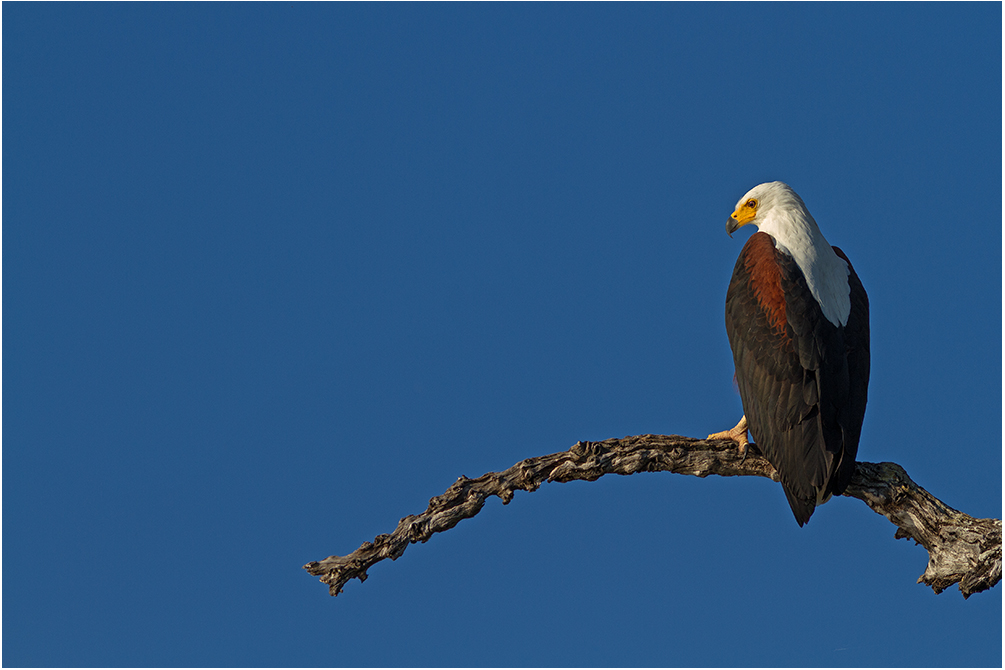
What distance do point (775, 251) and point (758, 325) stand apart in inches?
27.0

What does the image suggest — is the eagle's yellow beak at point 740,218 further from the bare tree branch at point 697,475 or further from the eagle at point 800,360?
the bare tree branch at point 697,475

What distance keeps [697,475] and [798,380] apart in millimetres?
1092

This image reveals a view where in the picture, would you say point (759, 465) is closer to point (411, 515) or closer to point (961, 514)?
point (961, 514)

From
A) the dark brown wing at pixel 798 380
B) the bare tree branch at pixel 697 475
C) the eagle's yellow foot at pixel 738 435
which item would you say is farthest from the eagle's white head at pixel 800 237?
the bare tree branch at pixel 697 475

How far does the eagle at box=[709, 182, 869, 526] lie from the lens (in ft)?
26.0

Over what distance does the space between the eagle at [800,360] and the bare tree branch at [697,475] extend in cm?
38

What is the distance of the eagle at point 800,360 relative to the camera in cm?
793

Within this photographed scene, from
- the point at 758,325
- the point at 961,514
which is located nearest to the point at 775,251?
the point at 758,325

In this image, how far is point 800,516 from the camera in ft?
26.3

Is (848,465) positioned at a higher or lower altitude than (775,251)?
lower

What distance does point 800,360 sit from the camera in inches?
317

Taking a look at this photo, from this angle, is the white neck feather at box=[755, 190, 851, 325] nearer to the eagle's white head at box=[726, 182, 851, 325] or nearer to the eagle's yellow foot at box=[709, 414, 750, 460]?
the eagle's white head at box=[726, 182, 851, 325]

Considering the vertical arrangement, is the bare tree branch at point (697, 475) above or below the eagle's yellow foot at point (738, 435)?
below

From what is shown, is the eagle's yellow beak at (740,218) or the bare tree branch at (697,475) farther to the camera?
the eagle's yellow beak at (740,218)
